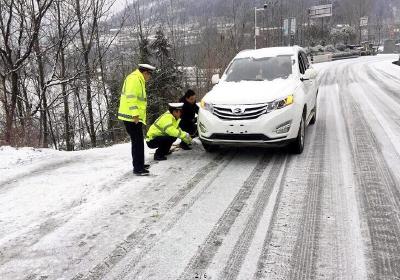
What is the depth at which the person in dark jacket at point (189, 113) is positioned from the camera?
832cm

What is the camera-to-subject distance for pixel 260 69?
7848mm

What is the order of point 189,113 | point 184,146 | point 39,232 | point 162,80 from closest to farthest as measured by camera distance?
point 39,232
point 184,146
point 189,113
point 162,80

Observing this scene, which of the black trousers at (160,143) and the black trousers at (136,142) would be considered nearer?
the black trousers at (136,142)

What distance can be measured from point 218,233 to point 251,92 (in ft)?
10.8

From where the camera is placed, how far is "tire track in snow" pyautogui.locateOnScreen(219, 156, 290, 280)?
3.41m

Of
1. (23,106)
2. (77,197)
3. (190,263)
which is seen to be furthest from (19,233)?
(23,106)

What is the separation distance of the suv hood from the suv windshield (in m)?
0.29

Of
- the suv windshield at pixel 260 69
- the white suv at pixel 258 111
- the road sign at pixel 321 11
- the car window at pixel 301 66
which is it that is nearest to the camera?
the white suv at pixel 258 111

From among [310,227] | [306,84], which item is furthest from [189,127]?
[310,227]

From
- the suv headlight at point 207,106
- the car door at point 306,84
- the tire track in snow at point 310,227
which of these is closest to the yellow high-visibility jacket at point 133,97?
the suv headlight at point 207,106

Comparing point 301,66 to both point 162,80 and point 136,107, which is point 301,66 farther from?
point 162,80

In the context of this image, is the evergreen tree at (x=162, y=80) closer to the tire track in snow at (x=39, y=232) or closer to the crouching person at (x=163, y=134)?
the crouching person at (x=163, y=134)

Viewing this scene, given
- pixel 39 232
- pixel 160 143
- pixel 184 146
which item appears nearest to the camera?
pixel 39 232

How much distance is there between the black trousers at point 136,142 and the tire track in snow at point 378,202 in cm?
324
